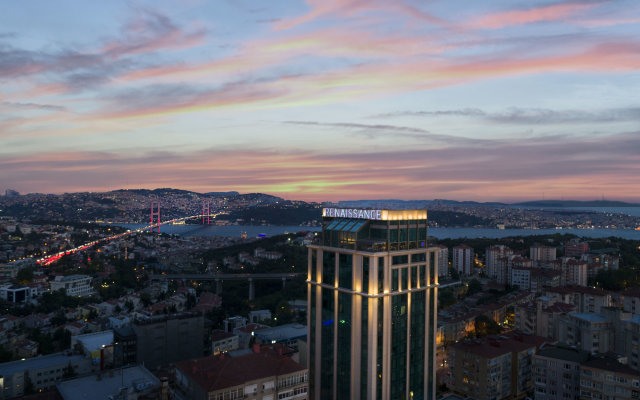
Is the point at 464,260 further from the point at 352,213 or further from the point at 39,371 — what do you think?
the point at 39,371

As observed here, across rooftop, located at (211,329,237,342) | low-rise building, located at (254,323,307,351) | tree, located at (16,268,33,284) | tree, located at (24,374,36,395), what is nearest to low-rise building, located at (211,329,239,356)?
rooftop, located at (211,329,237,342)

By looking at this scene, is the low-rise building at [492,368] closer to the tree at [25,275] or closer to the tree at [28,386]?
the tree at [28,386]

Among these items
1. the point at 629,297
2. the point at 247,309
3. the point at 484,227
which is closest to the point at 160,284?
the point at 247,309

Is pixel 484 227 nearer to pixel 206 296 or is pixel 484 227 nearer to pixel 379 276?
pixel 206 296

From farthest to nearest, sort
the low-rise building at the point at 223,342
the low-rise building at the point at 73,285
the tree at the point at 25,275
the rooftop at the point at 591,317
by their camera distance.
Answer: the tree at the point at 25,275 → the low-rise building at the point at 73,285 → the low-rise building at the point at 223,342 → the rooftop at the point at 591,317

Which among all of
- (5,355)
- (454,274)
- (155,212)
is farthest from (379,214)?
(155,212)

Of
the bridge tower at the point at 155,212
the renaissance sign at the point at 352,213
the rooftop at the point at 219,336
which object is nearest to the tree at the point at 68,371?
the rooftop at the point at 219,336
